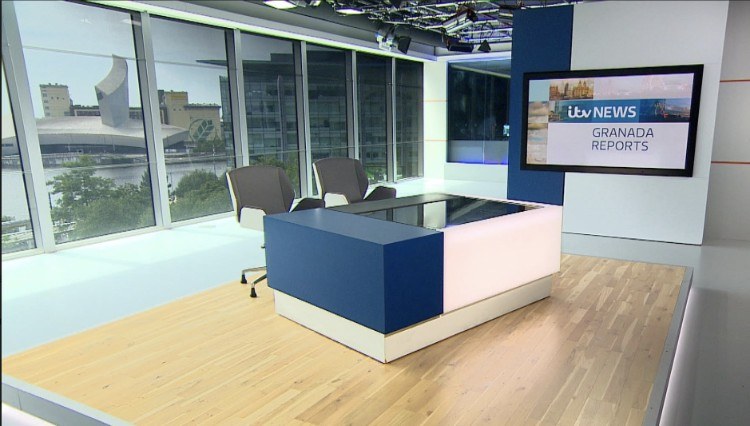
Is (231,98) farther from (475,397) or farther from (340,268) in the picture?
(475,397)

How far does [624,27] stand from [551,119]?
3.98ft

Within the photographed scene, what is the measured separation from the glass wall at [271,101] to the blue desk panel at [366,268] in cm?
519

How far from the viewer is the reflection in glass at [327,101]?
372 inches

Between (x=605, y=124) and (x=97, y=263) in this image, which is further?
(x=605, y=124)

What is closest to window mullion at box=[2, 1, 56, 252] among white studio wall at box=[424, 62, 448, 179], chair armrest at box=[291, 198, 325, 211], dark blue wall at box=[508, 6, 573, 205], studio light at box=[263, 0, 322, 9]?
studio light at box=[263, 0, 322, 9]

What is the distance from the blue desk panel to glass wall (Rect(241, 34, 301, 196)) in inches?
204

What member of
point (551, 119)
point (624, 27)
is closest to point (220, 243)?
point (551, 119)

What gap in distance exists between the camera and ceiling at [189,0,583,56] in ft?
24.1

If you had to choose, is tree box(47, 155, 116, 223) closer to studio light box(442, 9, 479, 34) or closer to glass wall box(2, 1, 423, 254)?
glass wall box(2, 1, 423, 254)

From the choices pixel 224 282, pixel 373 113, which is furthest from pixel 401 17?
pixel 224 282

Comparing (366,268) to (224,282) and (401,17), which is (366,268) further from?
(401,17)

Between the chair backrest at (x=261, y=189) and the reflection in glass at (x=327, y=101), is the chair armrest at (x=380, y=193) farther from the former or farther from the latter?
the reflection in glass at (x=327, y=101)

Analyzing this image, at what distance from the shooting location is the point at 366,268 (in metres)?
2.90

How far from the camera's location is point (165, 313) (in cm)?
380
